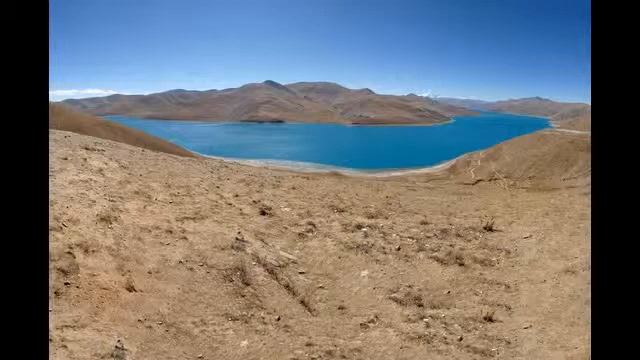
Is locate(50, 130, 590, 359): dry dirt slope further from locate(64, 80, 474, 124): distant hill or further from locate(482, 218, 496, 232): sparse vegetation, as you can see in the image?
locate(64, 80, 474, 124): distant hill

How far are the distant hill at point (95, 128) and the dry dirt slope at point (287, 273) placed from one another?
34.8ft

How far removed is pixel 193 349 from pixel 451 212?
8.76 m

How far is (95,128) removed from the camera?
22.4 m

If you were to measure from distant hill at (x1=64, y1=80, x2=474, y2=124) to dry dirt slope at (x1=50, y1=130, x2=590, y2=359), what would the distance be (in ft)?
291

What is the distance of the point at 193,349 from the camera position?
495 cm

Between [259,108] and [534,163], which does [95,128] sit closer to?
[534,163]

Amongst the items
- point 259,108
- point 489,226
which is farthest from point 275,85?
point 489,226

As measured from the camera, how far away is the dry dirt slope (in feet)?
17.2

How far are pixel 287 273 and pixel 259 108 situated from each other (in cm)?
11390

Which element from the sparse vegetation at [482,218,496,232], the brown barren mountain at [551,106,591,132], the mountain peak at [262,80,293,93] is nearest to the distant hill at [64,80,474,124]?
the mountain peak at [262,80,293,93]

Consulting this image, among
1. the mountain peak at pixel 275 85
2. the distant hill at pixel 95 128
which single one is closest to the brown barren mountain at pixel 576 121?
the distant hill at pixel 95 128

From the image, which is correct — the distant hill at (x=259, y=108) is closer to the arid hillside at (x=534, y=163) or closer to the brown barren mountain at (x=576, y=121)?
the brown barren mountain at (x=576, y=121)
